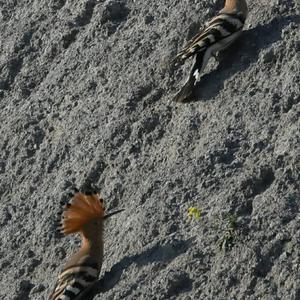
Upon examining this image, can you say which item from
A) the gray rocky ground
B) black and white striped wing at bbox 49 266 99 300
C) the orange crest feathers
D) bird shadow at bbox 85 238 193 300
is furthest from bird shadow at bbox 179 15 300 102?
black and white striped wing at bbox 49 266 99 300

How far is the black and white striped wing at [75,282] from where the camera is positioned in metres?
7.31

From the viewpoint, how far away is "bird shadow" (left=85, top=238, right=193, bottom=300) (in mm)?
7133

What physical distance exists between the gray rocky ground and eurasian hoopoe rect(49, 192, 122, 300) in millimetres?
100

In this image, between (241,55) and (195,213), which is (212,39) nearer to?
(241,55)

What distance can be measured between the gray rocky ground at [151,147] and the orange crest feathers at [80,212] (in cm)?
15

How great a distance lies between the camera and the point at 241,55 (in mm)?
8086

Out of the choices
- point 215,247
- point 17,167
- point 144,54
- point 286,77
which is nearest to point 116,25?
point 144,54

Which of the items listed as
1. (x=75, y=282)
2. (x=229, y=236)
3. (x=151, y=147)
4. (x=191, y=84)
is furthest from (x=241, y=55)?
(x=75, y=282)

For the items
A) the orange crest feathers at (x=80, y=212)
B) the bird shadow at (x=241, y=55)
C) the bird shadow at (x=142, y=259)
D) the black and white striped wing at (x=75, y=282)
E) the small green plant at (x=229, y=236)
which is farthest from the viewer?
the bird shadow at (x=241, y=55)

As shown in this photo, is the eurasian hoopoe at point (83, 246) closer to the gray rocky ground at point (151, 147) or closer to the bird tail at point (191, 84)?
the gray rocky ground at point (151, 147)

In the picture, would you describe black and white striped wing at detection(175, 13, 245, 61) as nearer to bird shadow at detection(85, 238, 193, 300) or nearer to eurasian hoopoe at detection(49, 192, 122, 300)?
eurasian hoopoe at detection(49, 192, 122, 300)

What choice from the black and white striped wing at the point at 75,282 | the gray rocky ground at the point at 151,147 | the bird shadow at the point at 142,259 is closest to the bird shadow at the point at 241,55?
the gray rocky ground at the point at 151,147

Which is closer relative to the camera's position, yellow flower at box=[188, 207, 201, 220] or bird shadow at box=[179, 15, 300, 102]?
yellow flower at box=[188, 207, 201, 220]

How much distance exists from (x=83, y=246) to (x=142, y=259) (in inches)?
20.4
